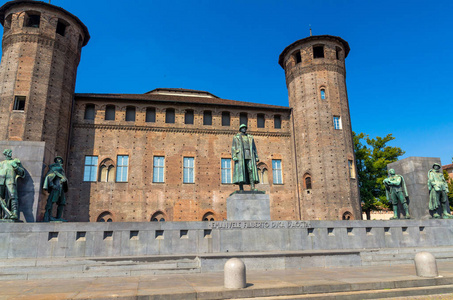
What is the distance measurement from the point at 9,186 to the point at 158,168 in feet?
A: 53.6

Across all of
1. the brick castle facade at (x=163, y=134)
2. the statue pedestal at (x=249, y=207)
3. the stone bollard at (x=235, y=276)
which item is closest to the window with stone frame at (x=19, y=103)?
the brick castle facade at (x=163, y=134)

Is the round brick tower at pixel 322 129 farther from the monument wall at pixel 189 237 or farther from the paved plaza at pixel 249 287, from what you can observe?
the paved plaza at pixel 249 287

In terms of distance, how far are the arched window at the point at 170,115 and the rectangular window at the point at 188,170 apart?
12.6ft

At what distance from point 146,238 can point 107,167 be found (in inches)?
673

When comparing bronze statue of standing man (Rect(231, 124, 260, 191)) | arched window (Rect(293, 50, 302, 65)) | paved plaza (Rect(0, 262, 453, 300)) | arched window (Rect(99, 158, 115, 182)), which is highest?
arched window (Rect(293, 50, 302, 65))

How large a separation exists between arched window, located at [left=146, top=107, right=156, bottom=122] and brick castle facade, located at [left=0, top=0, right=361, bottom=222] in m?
0.09

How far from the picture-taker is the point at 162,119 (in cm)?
2798

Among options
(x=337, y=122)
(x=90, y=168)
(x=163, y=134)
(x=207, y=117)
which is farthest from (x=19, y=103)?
(x=337, y=122)

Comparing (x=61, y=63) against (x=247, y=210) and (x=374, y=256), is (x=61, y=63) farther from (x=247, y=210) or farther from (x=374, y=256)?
(x=374, y=256)

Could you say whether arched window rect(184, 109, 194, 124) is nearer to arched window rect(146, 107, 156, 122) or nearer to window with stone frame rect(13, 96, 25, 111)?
arched window rect(146, 107, 156, 122)

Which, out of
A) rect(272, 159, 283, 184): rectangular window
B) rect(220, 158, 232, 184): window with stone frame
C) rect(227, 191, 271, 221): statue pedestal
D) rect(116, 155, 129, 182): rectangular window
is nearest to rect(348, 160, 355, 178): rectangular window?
rect(272, 159, 283, 184): rectangular window

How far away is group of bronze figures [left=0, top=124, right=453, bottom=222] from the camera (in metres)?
10.6

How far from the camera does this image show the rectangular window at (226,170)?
91.1ft

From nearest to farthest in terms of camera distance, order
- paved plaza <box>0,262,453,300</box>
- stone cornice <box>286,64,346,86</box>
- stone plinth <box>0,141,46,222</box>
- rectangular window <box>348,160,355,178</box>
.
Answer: paved plaza <box>0,262,453,300</box>, stone plinth <box>0,141,46,222</box>, rectangular window <box>348,160,355,178</box>, stone cornice <box>286,64,346,86</box>
